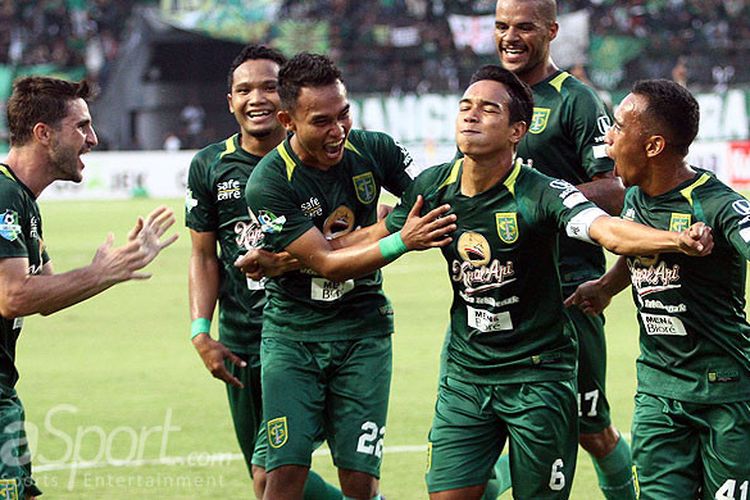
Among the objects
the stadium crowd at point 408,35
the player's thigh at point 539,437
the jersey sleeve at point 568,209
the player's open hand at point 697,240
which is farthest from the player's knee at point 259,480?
the stadium crowd at point 408,35

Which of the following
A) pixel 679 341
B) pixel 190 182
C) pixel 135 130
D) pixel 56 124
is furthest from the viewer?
pixel 135 130

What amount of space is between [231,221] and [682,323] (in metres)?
2.62

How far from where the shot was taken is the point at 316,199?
237 inches

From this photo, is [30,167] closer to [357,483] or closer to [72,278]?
[72,278]

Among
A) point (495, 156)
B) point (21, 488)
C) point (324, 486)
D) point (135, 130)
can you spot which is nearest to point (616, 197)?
point (495, 156)

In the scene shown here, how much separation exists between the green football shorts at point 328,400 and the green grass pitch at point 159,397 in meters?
1.63

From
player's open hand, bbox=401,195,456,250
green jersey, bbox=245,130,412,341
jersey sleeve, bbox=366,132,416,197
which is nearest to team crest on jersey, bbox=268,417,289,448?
green jersey, bbox=245,130,412,341

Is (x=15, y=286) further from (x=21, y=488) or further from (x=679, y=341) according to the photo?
(x=679, y=341)

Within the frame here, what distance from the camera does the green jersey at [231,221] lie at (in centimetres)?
673

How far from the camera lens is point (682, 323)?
16.9ft

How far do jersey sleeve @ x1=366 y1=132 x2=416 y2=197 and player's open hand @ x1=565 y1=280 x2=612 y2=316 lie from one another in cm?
98

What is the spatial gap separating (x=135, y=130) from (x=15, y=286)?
112 feet

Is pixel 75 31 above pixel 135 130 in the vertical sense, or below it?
above

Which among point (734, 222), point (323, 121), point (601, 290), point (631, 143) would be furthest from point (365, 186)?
point (734, 222)
